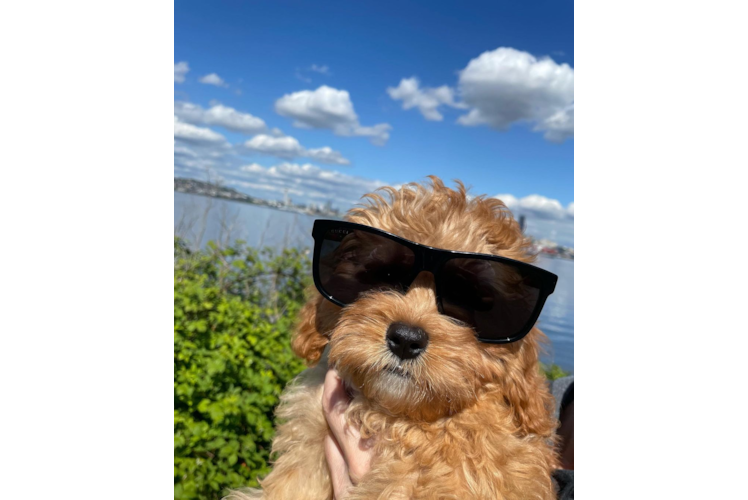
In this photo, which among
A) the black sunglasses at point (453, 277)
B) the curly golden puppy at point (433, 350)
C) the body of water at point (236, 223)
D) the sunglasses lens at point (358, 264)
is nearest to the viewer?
the curly golden puppy at point (433, 350)

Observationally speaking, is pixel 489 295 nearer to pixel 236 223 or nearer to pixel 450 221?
pixel 450 221

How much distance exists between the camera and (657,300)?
1.25 metres

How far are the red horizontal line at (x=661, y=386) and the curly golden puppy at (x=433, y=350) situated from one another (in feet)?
2.20

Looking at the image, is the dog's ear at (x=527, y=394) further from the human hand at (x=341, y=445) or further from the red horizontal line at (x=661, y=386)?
the red horizontal line at (x=661, y=386)

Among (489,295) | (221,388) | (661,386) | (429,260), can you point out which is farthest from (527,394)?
(221,388)

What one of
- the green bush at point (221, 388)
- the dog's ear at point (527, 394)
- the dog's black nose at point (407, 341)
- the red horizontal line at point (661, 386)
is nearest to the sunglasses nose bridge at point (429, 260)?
the dog's black nose at point (407, 341)

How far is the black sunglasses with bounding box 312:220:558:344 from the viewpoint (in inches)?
80.7

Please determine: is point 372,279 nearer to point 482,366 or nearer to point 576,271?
point 482,366

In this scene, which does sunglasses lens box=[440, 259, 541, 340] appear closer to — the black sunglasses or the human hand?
the black sunglasses

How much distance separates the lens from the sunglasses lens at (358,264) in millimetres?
2180

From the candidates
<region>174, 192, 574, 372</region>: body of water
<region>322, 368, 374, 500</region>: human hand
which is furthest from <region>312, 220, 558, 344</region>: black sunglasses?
<region>174, 192, 574, 372</region>: body of water

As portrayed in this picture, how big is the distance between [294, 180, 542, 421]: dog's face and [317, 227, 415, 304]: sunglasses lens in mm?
28

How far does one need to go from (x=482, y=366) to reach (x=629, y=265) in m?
0.91
